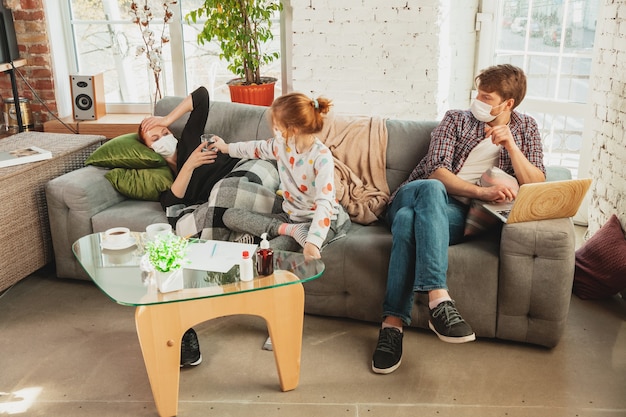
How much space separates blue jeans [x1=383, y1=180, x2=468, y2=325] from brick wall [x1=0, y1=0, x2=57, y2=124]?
274 centimetres

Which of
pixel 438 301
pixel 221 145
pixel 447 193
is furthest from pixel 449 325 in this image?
pixel 221 145

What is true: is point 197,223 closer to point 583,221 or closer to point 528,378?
point 528,378

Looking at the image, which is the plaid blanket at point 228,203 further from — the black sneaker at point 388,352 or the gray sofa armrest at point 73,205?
the black sneaker at point 388,352

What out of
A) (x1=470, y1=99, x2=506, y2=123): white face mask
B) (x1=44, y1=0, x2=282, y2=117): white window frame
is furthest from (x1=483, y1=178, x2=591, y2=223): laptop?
(x1=44, y1=0, x2=282, y2=117): white window frame

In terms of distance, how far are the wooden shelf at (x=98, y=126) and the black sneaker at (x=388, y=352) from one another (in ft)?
7.40

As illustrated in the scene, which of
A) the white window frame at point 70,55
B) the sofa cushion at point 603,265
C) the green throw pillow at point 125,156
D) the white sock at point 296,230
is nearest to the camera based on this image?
the white sock at point 296,230

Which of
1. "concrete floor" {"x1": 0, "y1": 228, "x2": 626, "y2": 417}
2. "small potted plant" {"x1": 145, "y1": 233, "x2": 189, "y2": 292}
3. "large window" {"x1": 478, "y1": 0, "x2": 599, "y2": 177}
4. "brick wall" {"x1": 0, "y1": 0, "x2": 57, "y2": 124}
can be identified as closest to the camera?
"small potted plant" {"x1": 145, "y1": 233, "x2": 189, "y2": 292}

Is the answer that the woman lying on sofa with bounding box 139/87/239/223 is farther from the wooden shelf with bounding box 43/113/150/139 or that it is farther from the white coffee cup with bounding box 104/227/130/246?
the wooden shelf with bounding box 43/113/150/139

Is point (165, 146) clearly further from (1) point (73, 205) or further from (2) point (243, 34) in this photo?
(2) point (243, 34)

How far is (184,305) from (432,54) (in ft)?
8.05

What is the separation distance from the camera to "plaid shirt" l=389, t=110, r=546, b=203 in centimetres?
282

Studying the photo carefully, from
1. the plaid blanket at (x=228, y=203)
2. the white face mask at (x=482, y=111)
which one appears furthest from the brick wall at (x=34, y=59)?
the white face mask at (x=482, y=111)

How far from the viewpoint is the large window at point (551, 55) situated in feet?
12.5

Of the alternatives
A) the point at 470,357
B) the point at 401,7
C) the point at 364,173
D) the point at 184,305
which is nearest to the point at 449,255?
the point at 470,357
